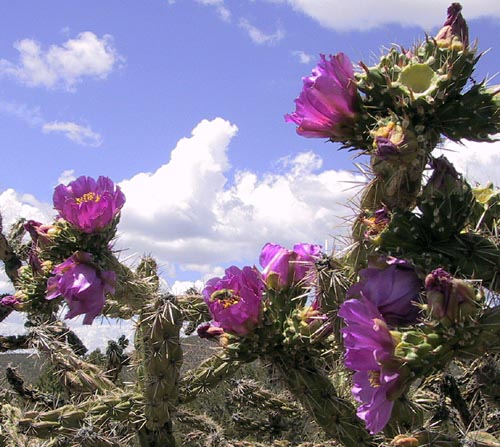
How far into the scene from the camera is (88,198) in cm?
304

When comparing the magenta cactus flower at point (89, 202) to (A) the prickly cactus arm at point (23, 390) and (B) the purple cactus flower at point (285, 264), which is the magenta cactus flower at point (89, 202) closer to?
(B) the purple cactus flower at point (285, 264)

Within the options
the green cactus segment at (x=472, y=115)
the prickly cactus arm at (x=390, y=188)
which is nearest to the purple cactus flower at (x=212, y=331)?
the prickly cactus arm at (x=390, y=188)

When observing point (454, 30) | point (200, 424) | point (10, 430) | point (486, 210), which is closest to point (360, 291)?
point (486, 210)

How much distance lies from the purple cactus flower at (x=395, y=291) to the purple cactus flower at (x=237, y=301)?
60cm

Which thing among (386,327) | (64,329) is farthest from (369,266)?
(64,329)

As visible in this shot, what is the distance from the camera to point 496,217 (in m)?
2.41

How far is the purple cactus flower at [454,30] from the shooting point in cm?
204

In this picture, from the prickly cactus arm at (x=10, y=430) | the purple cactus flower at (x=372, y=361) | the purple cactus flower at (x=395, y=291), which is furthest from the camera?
the prickly cactus arm at (x=10, y=430)

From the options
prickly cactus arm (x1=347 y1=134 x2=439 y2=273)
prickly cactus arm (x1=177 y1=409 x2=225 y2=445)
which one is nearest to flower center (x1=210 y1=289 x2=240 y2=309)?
prickly cactus arm (x1=347 y1=134 x2=439 y2=273)

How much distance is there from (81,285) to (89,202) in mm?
371

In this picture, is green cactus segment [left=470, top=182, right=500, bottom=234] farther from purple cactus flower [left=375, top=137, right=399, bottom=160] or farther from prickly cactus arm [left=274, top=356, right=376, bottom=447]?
prickly cactus arm [left=274, top=356, right=376, bottom=447]

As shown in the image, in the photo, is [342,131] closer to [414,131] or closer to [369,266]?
[414,131]

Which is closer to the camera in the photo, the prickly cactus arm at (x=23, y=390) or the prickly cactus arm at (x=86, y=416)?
the prickly cactus arm at (x=86, y=416)

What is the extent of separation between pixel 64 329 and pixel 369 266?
11.0 feet
